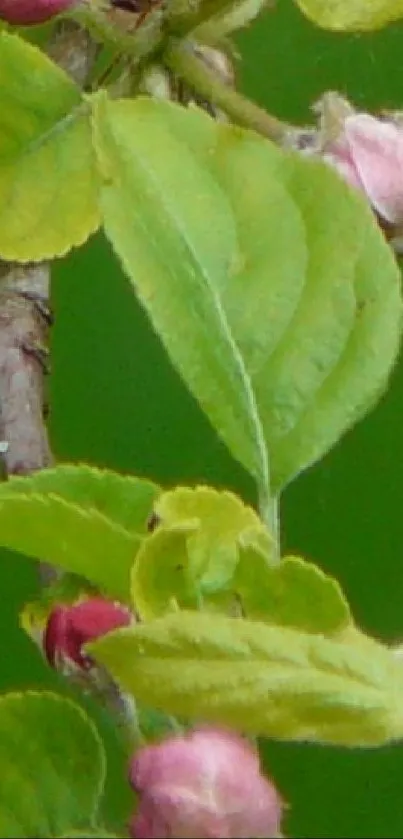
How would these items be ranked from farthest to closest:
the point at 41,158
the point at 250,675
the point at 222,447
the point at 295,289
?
1. the point at 222,447
2. the point at 41,158
3. the point at 295,289
4. the point at 250,675

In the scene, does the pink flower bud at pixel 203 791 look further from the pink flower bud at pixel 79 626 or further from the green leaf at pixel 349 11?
the green leaf at pixel 349 11

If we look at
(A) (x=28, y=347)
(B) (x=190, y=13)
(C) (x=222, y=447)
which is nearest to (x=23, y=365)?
(A) (x=28, y=347)

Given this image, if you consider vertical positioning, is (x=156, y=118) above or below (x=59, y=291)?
above

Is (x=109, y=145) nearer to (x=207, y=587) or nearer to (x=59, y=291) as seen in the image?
(x=207, y=587)

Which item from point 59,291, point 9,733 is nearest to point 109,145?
point 9,733

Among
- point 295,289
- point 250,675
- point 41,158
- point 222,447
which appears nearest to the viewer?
point 250,675

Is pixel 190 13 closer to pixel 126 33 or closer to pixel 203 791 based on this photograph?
pixel 126 33
